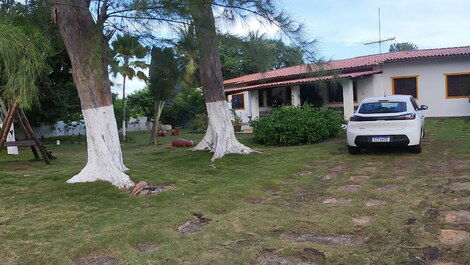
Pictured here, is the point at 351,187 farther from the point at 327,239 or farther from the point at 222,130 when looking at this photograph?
the point at 222,130

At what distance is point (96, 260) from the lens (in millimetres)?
4359

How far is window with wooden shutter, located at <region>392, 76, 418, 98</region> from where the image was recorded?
69.9 ft

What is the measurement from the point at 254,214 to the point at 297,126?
354 inches

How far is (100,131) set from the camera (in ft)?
25.8

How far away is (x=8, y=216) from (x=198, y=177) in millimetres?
3645

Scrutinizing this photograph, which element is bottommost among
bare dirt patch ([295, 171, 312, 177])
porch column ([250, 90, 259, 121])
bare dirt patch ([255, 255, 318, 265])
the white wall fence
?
bare dirt patch ([255, 255, 318, 265])

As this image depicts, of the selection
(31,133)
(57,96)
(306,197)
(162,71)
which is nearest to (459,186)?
(306,197)

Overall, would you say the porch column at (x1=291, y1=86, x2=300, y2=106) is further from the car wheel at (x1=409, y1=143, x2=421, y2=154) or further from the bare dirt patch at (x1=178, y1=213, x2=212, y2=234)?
the bare dirt patch at (x1=178, y1=213, x2=212, y2=234)

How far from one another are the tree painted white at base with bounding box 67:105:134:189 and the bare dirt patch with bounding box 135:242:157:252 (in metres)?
3.10

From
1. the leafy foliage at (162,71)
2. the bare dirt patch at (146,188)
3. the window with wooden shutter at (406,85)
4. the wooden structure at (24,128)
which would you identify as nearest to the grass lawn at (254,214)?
the bare dirt patch at (146,188)

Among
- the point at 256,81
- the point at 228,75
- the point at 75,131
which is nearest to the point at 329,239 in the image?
the point at 256,81

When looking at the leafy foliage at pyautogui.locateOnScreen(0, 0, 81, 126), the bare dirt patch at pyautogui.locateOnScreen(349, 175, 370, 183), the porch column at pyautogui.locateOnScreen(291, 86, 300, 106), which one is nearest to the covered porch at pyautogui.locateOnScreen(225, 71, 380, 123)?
the porch column at pyautogui.locateOnScreen(291, 86, 300, 106)

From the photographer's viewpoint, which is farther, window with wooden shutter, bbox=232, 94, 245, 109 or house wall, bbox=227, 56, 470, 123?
window with wooden shutter, bbox=232, 94, 245, 109

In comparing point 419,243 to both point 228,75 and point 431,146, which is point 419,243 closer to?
point 431,146
